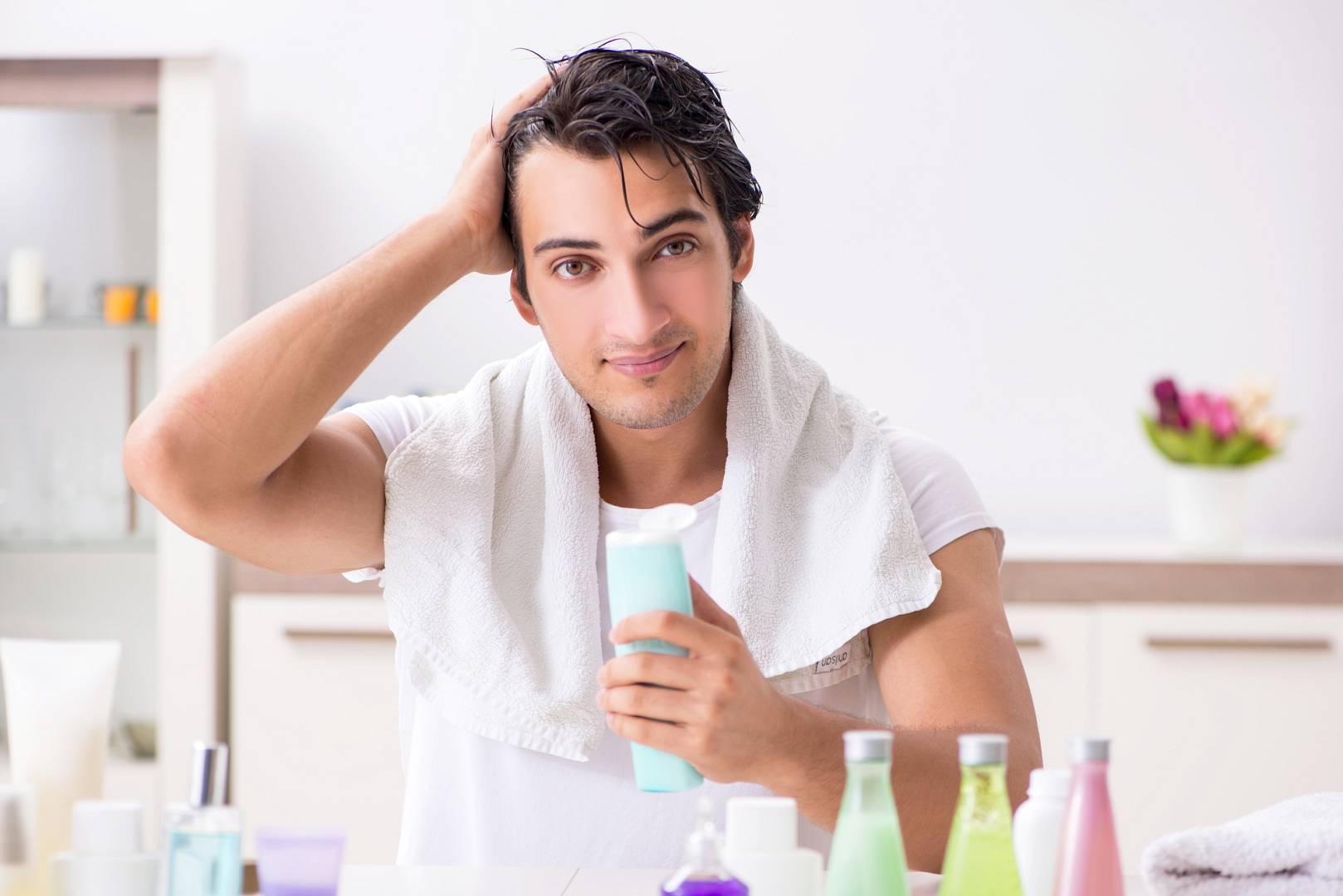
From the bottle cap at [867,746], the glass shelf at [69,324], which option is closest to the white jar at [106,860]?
the bottle cap at [867,746]

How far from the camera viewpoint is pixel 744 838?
80cm

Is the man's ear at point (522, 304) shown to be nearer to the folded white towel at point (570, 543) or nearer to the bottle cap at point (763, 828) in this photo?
the folded white towel at point (570, 543)

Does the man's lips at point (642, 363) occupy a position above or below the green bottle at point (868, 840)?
above

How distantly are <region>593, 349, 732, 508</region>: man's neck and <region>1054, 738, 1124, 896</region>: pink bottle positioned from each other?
603 mm

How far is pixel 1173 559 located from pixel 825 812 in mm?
1251

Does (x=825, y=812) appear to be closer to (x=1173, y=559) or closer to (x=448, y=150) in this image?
(x=1173, y=559)

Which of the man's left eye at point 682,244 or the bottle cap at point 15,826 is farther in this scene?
the man's left eye at point 682,244

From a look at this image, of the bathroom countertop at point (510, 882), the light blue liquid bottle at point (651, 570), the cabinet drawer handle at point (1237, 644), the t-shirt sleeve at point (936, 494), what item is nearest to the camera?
the light blue liquid bottle at point (651, 570)

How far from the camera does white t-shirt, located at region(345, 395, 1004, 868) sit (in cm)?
121

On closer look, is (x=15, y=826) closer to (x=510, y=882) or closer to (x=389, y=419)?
(x=510, y=882)

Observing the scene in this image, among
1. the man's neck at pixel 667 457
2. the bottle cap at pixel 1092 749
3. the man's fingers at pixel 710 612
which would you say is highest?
the man's neck at pixel 667 457

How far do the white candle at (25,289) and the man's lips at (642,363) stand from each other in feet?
5.25

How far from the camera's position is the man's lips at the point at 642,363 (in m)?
1.22

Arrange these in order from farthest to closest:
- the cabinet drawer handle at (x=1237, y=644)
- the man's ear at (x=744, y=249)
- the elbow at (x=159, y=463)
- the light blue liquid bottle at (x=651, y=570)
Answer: the cabinet drawer handle at (x=1237, y=644)
the man's ear at (x=744, y=249)
the elbow at (x=159, y=463)
the light blue liquid bottle at (x=651, y=570)
